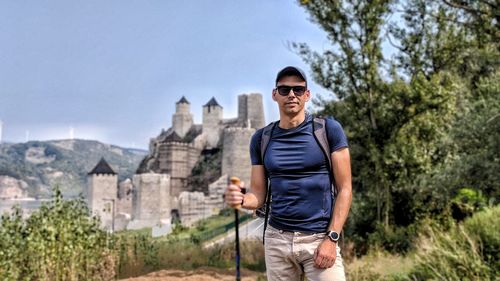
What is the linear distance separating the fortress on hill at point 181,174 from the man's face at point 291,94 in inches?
1783

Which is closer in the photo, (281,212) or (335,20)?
(281,212)

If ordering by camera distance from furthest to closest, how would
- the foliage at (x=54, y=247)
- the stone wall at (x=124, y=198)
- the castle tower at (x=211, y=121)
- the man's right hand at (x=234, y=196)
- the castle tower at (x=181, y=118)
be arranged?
the castle tower at (x=181, y=118) → the castle tower at (x=211, y=121) → the stone wall at (x=124, y=198) → the foliage at (x=54, y=247) → the man's right hand at (x=234, y=196)

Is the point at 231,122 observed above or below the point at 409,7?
above

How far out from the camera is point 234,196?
2.67 m

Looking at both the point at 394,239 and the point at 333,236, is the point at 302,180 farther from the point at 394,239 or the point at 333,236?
the point at 394,239

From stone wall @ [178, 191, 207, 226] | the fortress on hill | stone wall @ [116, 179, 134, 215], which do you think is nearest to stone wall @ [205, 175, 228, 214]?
the fortress on hill

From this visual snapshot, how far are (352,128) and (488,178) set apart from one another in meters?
3.43

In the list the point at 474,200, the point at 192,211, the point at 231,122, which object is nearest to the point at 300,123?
the point at 474,200

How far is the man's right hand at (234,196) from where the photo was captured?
2.66 meters

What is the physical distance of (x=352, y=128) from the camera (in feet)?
42.5

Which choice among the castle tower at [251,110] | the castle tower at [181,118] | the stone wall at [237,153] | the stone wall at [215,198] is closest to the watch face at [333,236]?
the stone wall at [215,198]

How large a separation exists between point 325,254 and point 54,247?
5.44 metres

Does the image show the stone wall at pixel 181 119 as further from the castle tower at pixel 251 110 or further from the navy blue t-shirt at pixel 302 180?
the navy blue t-shirt at pixel 302 180

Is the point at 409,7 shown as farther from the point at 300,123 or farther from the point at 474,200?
the point at 300,123
